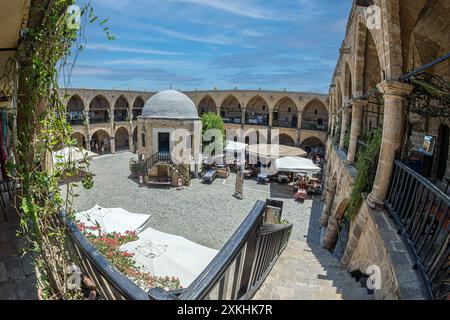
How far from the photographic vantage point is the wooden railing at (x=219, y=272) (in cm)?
171

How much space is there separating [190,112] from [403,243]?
18275 mm

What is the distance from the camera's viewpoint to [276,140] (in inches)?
1256

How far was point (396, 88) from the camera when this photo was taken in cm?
448

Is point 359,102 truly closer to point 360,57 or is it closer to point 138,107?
point 360,57

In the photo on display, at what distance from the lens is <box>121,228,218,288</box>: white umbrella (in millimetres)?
7156

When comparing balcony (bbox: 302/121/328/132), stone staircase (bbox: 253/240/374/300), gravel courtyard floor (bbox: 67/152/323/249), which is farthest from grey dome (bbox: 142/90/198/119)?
stone staircase (bbox: 253/240/374/300)

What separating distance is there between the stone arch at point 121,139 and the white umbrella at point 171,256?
2968 centimetres

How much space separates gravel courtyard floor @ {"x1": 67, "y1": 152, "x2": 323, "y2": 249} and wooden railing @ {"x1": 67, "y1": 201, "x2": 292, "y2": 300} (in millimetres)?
A: 8152

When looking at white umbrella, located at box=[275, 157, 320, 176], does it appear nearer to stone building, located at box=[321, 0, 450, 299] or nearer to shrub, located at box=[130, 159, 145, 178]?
stone building, located at box=[321, 0, 450, 299]

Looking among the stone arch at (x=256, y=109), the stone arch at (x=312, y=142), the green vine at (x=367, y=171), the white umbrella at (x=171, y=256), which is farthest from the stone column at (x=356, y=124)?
the stone arch at (x=256, y=109)

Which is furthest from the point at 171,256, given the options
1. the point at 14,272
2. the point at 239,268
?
the point at 239,268

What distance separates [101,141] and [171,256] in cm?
2886
